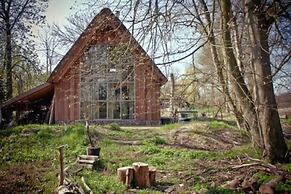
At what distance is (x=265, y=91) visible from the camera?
19.2ft

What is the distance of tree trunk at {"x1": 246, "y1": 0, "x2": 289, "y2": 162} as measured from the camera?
5781mm

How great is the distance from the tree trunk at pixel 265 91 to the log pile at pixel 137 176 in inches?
105

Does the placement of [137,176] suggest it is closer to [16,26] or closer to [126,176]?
[126,176]

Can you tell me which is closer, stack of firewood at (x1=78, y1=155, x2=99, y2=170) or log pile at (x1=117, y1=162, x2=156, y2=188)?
log pile at (x1=117, y1=162, x2=156, y2=188)

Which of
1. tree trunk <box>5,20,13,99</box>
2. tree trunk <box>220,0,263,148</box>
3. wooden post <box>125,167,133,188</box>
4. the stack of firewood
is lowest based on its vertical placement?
wooden post <box>125,167,133,188</box>

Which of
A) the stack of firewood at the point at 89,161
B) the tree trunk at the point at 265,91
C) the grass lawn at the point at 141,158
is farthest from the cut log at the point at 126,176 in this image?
the tree trunk at the point at 265,91

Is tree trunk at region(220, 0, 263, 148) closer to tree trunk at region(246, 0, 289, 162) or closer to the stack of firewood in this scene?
tree trunk at region(246, 0, 289, 162)

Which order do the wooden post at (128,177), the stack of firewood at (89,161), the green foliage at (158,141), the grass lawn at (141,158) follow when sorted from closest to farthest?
the grass lawn at (141,158) < the wooden post at (128,177) < the stack of firewood at (89,161) < the green foliage at (158,141)

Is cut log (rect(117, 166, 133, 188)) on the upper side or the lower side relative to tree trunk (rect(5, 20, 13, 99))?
lower

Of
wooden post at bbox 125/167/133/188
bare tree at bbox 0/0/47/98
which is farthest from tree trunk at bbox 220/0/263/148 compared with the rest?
bare tree at bbox 0/0/47/98

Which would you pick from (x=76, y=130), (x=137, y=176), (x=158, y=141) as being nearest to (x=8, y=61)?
(x=76, y=130)

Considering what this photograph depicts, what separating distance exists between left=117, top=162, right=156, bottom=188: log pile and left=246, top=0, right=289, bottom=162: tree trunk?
2.67 m

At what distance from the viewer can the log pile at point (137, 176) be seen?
5.02 m

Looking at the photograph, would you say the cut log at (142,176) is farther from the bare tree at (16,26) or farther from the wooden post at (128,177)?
the bare tree at (16,26)
